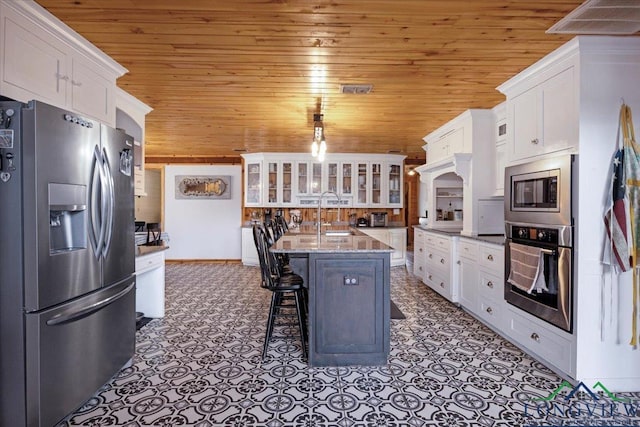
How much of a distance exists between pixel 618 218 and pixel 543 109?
0.97 meters

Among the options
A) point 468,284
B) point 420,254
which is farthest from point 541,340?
point 420,254

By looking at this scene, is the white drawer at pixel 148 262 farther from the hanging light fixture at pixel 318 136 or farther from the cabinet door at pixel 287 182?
the cabinet door at pixel 287 182

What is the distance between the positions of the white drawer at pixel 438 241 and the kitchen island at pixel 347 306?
6.46 ft

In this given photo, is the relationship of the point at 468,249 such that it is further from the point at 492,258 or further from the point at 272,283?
the point at 272,283

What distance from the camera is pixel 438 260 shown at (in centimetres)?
456

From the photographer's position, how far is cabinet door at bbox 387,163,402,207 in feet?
23.5

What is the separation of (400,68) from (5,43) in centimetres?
251

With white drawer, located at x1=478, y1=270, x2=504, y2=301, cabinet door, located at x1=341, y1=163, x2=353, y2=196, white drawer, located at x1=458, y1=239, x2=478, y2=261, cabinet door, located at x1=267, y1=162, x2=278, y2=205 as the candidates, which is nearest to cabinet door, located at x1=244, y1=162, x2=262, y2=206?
cabinet door, located at x1=267, y1=162, x2=278, y2=205

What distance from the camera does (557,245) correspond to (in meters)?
2.40

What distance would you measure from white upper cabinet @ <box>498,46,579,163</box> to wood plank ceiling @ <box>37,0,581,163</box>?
5.7 inches

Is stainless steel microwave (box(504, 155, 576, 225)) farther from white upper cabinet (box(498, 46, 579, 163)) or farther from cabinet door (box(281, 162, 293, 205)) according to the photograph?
cabinet door (box(281, 162, 293, 205))

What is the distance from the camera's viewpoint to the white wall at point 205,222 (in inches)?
295

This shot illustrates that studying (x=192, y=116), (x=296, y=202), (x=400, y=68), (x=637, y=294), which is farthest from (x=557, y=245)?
(x=296, y=202)

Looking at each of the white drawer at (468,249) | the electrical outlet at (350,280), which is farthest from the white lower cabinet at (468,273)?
the electrical outlet at (350,280)
